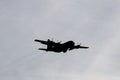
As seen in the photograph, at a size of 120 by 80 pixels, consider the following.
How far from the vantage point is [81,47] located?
559 ft

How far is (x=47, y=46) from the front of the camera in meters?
164

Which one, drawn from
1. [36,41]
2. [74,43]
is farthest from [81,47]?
[36,41]

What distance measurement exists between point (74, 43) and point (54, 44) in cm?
825

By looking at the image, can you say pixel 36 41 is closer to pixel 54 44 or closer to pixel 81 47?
pixel 54 44

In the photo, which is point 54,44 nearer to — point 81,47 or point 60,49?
point 60,49

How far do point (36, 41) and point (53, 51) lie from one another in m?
8.36

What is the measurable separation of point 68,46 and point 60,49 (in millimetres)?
3456

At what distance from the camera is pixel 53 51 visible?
163250mm

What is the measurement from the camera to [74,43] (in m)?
163

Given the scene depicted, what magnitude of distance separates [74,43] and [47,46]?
11.2m

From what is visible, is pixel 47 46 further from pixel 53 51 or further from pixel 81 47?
pixel 81 47

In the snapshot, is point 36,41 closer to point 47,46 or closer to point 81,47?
point 47,46

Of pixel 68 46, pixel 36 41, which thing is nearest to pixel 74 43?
pixel 68 46

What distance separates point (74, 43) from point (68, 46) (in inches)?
140
